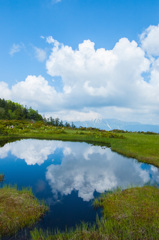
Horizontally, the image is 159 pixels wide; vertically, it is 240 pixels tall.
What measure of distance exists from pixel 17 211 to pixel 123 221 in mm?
5655

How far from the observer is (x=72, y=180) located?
1277 centimetres

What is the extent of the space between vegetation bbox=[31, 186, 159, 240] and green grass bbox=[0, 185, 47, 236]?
3.04ft

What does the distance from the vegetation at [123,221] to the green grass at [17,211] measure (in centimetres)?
93

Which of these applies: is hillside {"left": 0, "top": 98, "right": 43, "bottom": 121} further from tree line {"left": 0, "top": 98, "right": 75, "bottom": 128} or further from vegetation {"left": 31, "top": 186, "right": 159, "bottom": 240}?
vegetation {"left": 31, "top": 186, "right": 159, "bottom": 240}

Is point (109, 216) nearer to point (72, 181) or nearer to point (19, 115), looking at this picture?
point (72, 181)

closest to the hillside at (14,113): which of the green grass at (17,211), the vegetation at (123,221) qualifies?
the green grass at (17,211)

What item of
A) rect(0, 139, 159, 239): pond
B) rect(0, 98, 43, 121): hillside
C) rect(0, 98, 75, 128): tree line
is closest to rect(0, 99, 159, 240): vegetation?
rect(0, 139, 159, 239): pond

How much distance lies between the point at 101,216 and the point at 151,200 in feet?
11.2

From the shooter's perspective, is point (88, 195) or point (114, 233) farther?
point (88, 195)

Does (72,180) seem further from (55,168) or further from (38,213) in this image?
(38,213)

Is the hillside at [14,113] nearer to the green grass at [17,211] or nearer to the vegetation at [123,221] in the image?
the green grass at [17,211]

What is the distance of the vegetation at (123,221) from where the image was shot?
579 cm

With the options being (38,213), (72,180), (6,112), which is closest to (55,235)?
(38,213)

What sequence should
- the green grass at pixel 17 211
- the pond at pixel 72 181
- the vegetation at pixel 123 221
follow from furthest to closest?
the pond at pixel 72 181 → the green grass at pixel 17 211 → the vegetation at pixel 123 221
